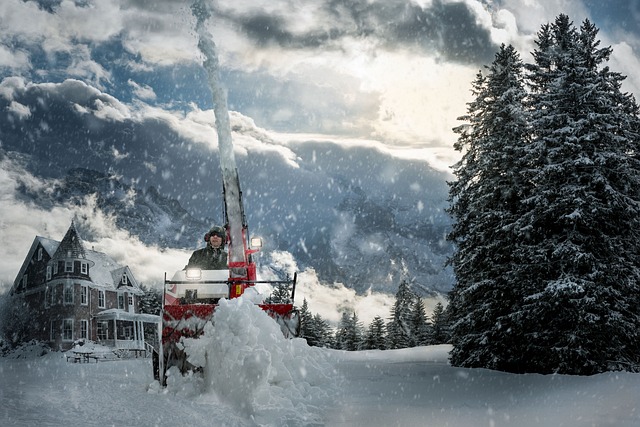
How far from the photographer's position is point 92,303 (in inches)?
1657

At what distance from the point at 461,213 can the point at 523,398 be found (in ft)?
32.6

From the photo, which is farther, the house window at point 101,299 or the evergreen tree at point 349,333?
the evergreen tree at point 349,333

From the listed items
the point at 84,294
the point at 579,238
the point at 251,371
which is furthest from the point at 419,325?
the point at 251,371

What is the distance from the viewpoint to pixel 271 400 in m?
7.57

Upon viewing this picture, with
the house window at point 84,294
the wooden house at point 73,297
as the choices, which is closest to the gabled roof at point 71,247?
the wooden house at point 73,297

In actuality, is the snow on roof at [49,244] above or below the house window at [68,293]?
above

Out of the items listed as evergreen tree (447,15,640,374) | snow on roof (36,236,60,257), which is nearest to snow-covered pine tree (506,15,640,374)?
evergreen tree (447,15,640,374)

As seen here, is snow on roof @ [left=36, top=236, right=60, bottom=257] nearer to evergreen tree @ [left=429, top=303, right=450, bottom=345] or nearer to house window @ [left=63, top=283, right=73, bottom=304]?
house window @ [left=63, top=283, right=73, bottom=304]

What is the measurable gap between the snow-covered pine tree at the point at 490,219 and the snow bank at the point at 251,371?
8003 millimetres

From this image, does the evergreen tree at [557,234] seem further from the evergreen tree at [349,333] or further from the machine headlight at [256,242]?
the evergreen tree at [349,333]

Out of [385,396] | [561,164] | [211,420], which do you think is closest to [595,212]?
[561,164]

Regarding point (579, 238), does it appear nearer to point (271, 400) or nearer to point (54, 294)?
point (271, 400)

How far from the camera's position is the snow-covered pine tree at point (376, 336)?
184 feet

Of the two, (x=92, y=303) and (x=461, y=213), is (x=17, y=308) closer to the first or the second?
(x=92, y=303)
